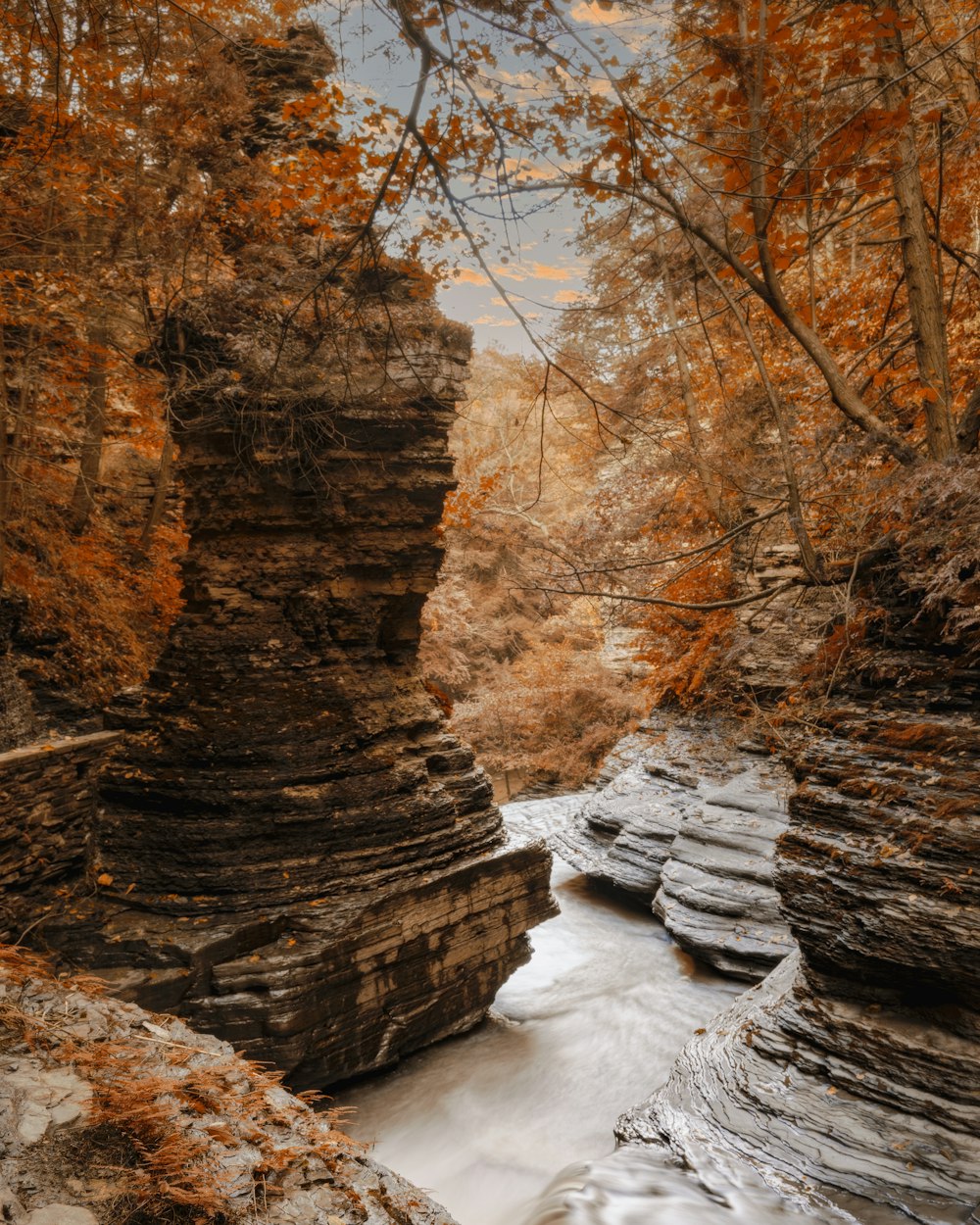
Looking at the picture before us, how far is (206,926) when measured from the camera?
232 inches

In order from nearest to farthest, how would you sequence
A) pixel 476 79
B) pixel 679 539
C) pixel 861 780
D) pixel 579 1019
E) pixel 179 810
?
pixel 476 79
pixel 861 780
pixel 179 810
pixel 579 1019
pixel 679 539

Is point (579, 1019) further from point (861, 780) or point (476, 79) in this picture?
point (476, 79)

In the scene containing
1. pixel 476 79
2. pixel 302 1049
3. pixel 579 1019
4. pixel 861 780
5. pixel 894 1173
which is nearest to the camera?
pixel 476 79

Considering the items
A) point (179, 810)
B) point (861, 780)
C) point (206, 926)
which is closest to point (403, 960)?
point (206, 926)

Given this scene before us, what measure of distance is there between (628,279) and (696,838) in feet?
26.9

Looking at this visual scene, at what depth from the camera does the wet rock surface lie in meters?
2.21

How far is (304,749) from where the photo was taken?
22.3ft

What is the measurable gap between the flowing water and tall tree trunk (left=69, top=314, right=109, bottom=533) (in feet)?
26.5

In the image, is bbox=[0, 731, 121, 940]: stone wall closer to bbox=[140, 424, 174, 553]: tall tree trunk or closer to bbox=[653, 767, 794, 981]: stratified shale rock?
bbox=[140, 424, 174, 553]: tall tree trunk

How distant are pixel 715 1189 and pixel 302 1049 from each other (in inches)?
135

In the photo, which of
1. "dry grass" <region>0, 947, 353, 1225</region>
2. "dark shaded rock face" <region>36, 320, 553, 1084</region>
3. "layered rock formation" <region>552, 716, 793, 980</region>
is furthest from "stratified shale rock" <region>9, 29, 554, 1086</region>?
"dry grass" <region>0, 947, 353, 1225</region>

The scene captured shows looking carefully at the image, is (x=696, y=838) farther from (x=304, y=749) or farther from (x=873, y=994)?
(x=304, y=749)

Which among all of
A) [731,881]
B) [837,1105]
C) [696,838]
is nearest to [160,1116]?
[837,1105]

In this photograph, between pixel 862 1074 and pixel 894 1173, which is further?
pixel 862 1074
